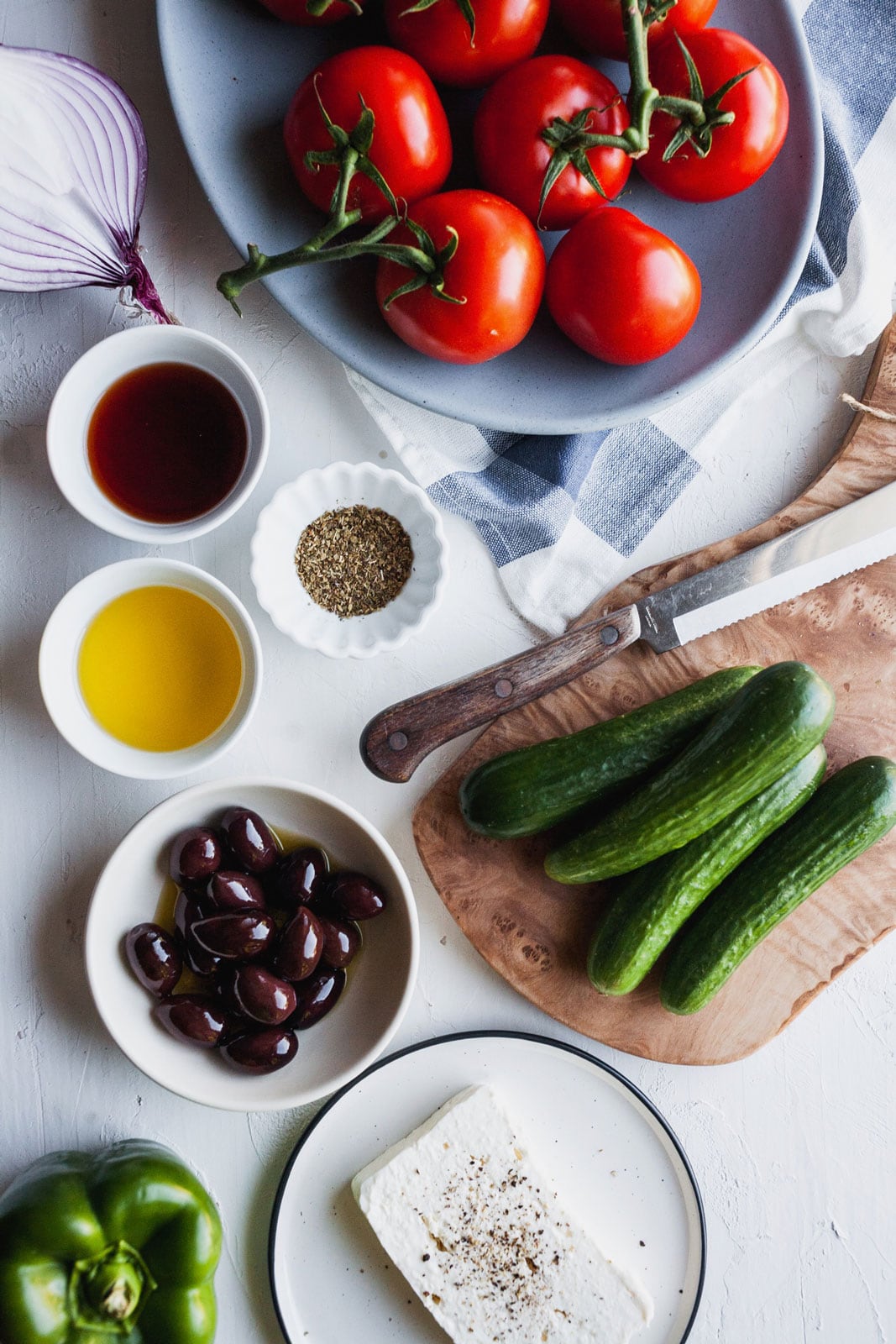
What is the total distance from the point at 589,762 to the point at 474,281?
57 centimetres

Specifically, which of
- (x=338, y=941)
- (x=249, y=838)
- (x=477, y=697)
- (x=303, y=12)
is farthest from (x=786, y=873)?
(x=303, y=12)

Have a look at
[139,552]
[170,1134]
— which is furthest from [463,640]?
[170,1134]

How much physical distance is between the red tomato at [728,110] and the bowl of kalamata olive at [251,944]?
2.73 feet

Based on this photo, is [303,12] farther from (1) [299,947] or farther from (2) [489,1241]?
(2) [489,1241]

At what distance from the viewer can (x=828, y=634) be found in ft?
4.30

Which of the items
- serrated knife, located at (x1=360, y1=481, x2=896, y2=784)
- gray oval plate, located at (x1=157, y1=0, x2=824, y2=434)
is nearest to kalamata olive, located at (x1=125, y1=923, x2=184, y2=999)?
serrated knife, located at (x1=360, y1=481, x2=896, y2=784)

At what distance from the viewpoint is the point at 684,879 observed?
1.20m

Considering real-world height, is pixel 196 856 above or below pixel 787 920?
below

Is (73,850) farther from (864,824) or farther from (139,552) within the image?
(864,824)

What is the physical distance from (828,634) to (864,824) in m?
0.26

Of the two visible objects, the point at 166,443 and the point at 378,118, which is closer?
the point at 378,118

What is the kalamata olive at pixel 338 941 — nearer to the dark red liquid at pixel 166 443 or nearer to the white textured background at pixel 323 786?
the white textured background at pixel 323 786

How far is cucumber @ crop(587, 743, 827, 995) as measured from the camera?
1.20 meters

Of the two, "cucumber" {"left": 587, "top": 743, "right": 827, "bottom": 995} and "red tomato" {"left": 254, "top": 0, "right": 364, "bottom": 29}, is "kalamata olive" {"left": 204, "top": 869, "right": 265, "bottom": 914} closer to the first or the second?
"cucumber" {"left": 587, "top": 743, "right": 827, "bottom": 995}
